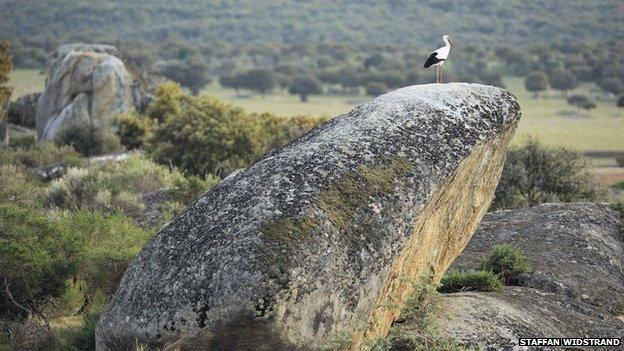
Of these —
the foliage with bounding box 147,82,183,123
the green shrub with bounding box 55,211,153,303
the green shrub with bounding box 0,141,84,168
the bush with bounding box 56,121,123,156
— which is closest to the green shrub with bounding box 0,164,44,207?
the green shrub with bounding box 0,141,84,168

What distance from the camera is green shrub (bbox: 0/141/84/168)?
112 feet

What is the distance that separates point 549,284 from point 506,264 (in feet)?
2.25

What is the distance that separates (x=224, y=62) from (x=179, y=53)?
7.11 m

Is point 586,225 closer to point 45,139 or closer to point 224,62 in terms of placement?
point 45,139

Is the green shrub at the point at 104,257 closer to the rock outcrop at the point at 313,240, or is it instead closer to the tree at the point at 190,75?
the rock outcrop at the point at 313,240

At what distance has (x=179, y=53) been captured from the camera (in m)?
160

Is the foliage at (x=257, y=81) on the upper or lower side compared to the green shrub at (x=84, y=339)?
lower

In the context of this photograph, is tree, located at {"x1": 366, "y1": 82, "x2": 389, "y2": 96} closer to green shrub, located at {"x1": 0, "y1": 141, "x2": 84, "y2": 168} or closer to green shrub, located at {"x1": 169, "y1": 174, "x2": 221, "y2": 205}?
green shrub, located at {"x1": 0, "y1": 141, "x2": 84, "y2": 168}

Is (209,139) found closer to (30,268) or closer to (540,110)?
(30,268)

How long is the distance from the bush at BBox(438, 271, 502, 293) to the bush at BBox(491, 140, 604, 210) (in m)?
13.4

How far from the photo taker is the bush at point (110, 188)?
75.5 ft

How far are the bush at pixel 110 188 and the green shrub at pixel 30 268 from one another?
5.79m

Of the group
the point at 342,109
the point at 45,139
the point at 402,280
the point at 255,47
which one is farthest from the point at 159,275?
the point at 255,47

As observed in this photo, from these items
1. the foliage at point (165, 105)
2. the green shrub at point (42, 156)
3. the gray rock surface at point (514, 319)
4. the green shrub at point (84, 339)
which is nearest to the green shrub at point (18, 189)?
the green shrub at point (42, 156)
